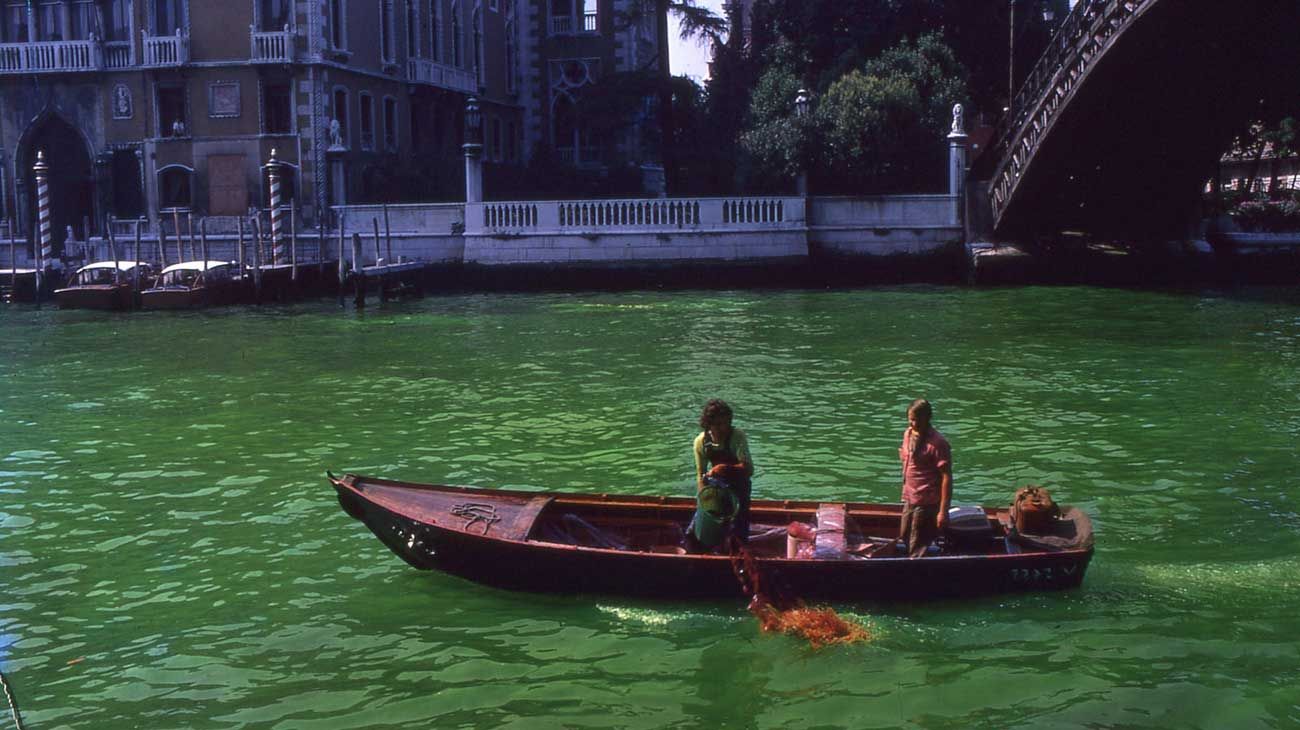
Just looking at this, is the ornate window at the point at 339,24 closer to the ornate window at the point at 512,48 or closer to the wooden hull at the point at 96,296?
the wooden hull at the point at 96,296

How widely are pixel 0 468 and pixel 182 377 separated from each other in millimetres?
5856

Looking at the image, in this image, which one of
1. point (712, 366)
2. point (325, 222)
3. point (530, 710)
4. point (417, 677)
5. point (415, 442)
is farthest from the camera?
point (325, 222)

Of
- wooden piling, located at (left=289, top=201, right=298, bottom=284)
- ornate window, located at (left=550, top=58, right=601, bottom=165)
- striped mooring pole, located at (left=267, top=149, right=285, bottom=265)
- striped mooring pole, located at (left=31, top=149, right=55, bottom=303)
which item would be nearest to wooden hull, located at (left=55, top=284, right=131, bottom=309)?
striped mooring pole, located at (left=31, top=149, right=55, bottom=303)

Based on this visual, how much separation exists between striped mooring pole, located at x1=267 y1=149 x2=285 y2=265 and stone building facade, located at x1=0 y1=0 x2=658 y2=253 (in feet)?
5.95

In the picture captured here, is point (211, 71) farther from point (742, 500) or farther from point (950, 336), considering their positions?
point (742, 500)

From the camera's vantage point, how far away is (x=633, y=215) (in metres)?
31.2

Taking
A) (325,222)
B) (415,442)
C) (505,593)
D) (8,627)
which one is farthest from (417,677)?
(325,222)

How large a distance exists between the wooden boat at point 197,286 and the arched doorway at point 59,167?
834cm

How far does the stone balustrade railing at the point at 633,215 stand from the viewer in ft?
100

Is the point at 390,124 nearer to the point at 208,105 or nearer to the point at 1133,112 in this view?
the point at 208,105

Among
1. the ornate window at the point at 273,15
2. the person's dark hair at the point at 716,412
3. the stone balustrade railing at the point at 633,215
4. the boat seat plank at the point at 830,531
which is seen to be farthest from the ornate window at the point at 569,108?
the person's dark hair at the point at 716,412

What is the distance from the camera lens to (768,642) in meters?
7.41

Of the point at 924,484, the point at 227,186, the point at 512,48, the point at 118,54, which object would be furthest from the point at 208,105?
the point at 924,484

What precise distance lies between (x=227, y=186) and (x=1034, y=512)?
102ft
